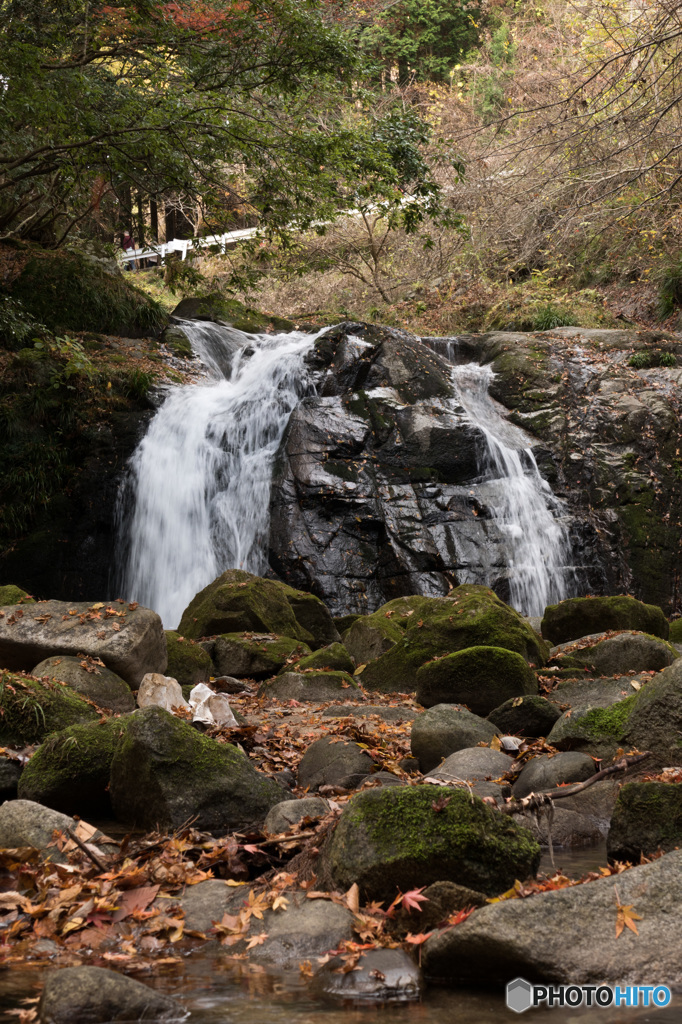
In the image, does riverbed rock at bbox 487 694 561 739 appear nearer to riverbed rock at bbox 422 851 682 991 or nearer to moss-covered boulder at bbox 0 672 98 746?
moss-covered boulder at bbox 0 672 98 746

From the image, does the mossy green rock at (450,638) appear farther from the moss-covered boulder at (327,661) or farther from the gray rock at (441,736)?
the gray rock at (441,736)

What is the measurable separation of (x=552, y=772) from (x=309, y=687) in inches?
122

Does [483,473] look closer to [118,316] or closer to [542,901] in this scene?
[118,316]

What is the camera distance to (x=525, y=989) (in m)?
2.49

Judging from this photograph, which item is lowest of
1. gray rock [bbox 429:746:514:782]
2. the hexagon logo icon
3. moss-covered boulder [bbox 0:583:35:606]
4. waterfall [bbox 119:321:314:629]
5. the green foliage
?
gray rock [bbox 429:746:514:782]

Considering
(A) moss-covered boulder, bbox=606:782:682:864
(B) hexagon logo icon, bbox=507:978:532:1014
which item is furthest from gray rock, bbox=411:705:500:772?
(B) hexagon logo icon, bbox=507:978:532:1014

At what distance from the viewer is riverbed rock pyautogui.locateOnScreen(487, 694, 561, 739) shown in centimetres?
614

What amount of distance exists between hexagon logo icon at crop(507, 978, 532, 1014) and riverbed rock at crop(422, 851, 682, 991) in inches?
0.8

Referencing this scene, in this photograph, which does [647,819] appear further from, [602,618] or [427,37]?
[427,37]

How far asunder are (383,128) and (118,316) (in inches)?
269

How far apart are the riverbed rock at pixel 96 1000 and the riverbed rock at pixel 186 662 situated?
5.14 metres

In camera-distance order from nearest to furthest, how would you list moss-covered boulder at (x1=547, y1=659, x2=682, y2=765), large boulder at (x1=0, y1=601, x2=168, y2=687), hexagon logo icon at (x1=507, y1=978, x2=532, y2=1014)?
hexagon logo icon at (x1=507, y1=978, x2=532, y2=1014), moss-covered boulder at (x1=547, y1=659, x2=682, y2=765), large boulder at (x1=0, y1=601, x2=168, y2=687)

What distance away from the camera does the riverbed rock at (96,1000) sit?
7.21 feet

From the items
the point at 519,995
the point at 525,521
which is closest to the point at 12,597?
the point at 519,995
